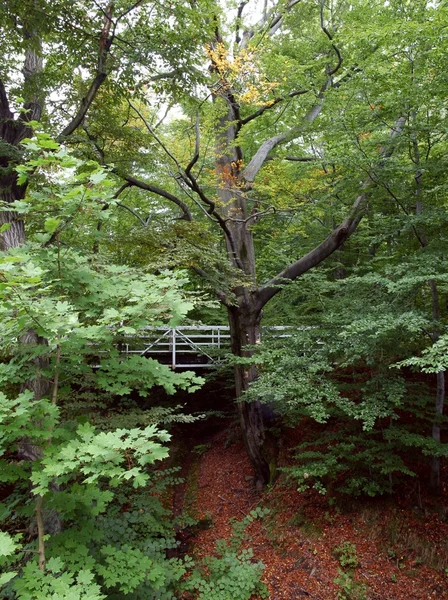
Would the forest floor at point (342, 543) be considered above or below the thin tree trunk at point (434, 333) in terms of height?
below

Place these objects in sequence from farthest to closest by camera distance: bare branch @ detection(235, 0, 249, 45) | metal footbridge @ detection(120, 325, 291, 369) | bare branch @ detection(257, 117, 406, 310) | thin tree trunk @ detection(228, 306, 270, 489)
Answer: metal footbridge @ detection(120, 325, 291, 369) < bare branch @ detection(235, 0, 249, 45) < thin tree trunk @ detection(228, 306, 270, 489) < bare branch @ detection(257, 117, 406, 310)

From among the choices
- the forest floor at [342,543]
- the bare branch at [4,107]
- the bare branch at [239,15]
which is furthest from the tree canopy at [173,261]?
the forest floor at [342,543]

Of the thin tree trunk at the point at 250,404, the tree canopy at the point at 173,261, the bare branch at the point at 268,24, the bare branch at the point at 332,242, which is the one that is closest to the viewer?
the tree canopy at the point at 173,261

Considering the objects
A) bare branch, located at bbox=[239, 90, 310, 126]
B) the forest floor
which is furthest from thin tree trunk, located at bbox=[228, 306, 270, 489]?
bare branch, located at bbox=[239, 90, 310, 126]

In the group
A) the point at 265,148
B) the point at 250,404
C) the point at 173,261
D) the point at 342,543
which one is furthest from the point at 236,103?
the point at 342,543

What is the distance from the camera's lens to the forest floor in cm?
437

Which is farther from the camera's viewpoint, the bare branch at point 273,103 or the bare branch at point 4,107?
the bare branch at point 273,103

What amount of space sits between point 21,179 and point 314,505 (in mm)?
5694

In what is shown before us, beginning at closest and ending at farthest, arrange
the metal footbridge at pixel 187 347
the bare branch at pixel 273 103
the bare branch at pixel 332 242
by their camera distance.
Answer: the bare branch at pixel 332 242 < the bare branch at pixel 273 103 < the metal footbridge at pixel 187 347

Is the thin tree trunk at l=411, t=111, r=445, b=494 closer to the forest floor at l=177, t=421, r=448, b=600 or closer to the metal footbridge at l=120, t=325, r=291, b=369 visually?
the forest floor at l=177, t=421, r=448, b=600

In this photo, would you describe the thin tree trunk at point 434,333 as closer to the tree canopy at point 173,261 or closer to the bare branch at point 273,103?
the tree canopy at point 173,261

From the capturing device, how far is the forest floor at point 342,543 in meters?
4.37

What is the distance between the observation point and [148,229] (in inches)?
232

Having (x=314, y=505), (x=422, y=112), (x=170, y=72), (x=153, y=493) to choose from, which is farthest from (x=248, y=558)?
(x=170, y=72)
